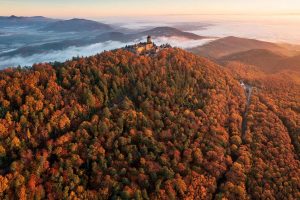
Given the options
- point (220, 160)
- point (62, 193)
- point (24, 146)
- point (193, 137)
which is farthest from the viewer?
point (193, 137)

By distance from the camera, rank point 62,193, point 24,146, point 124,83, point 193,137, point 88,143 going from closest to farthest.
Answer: point 62,193, point 24,146, point 88,143, point 193,137, point 124,83

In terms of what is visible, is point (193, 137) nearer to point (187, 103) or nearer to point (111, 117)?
point (187, 103)

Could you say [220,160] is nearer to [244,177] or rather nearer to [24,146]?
[244,177]

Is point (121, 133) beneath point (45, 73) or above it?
beneath

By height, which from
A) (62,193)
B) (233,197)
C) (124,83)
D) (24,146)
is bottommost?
(233,197)

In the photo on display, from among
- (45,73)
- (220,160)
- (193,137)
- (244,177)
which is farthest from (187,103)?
(45,73)

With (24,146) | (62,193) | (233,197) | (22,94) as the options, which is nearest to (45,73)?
(22,94)

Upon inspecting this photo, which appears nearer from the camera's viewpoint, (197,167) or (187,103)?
(197,167)
